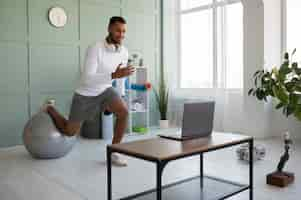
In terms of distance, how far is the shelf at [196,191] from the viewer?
2189 millimetres

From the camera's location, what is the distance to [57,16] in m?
4.98

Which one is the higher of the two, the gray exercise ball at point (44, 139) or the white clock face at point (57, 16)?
the white clock face at point (57, 16)

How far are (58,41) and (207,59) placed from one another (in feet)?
8.40

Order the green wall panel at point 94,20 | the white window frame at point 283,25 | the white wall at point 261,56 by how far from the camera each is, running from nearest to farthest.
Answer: the white wall at point 261,56, the white window frame at point 283,25, the green wall panel at point 94,20

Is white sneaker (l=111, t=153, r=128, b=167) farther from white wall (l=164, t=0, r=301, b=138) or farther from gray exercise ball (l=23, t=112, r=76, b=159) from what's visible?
white wall (l=164, t=0, r=301, b=138)

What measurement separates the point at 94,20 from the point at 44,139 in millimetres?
2463

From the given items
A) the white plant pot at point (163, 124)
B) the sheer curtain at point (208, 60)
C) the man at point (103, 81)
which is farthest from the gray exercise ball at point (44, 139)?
the sheer curtain at point (208, 60)

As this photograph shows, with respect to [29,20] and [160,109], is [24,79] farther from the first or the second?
[160,109]

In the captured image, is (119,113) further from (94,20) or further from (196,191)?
(94,20)

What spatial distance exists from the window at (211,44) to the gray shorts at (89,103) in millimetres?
2740

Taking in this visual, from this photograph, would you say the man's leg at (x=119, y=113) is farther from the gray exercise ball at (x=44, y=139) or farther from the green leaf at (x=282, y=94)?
the green leaf at (x=282, y=94)

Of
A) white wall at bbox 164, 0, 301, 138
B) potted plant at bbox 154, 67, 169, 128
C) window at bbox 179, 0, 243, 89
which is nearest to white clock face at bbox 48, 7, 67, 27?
potted plant at bbox 154, 67, 169, 128

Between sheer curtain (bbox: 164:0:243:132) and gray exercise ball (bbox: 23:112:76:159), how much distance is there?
2.86m

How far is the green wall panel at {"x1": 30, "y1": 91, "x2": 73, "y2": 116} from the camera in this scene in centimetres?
485
